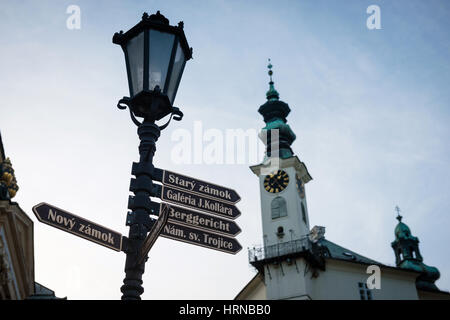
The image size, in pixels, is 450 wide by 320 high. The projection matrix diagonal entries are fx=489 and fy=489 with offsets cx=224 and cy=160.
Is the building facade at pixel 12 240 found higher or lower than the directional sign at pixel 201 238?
higher

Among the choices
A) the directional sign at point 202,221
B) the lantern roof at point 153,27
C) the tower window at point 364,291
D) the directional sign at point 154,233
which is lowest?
the directional sign at point 154,233

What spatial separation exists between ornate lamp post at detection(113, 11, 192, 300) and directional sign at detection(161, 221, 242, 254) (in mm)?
337

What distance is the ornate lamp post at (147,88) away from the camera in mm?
4402

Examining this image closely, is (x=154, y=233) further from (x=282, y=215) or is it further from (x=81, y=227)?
(x=282, y=215)

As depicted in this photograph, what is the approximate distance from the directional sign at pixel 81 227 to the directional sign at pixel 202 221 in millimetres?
873

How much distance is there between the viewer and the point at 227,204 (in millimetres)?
5566

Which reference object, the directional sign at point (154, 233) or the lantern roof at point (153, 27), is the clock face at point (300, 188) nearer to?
the lantern roof at point (153, 27)

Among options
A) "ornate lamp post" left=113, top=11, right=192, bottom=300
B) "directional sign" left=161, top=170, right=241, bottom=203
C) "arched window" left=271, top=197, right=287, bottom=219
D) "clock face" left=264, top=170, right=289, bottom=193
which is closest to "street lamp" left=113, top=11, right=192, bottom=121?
"ornate lamp post" left=113, top=11, right=192, bottom=300

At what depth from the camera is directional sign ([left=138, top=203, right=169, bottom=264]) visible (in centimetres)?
399

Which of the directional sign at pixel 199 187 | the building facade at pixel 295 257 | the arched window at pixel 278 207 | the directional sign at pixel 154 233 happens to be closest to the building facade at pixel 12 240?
the directional sign at pixel 199 187

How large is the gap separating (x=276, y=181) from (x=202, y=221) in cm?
4156

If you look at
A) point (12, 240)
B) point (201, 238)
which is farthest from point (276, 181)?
point (201, 238)

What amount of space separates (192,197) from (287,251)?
1381 inches
